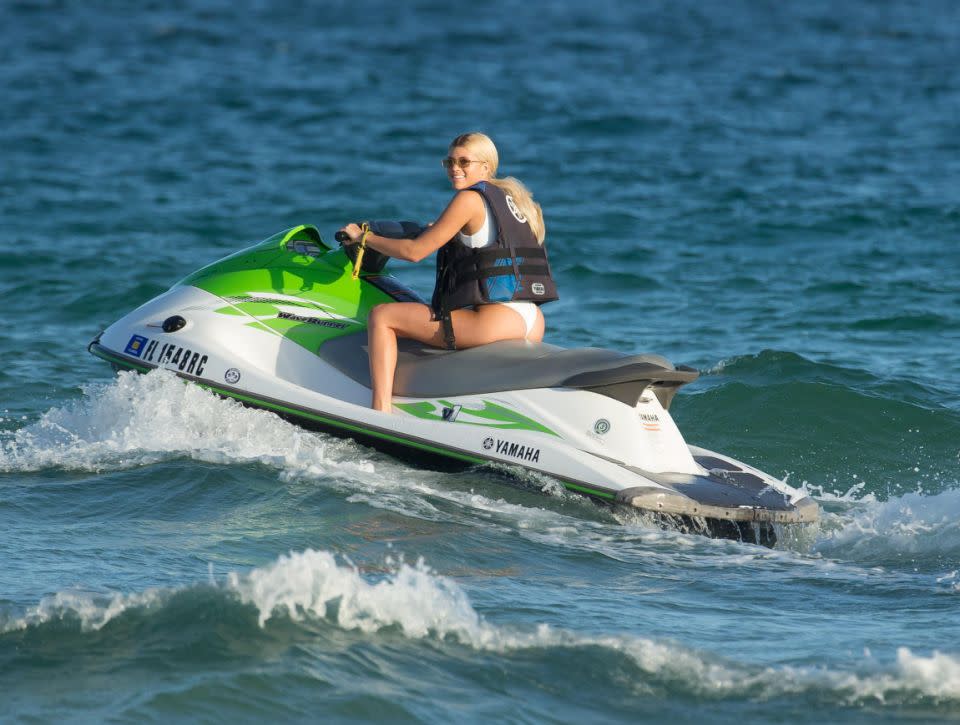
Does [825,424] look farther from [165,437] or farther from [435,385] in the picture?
[165,437]

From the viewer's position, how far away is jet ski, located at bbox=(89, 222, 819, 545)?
665 cm

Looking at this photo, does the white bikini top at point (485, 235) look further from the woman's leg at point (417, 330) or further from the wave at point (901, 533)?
the wave at point (901, 533)

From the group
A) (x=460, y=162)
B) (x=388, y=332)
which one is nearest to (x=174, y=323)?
(x=388, y=332)

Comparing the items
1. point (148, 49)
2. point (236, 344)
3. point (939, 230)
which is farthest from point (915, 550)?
point (148, 49)

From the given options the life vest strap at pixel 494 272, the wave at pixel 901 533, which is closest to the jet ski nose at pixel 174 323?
the life vest strap at pixel 494 272

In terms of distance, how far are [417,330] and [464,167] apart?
0.89 meters

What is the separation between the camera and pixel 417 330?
721 centimetres

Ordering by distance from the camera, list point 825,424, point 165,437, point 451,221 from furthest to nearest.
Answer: point 825,424 < point 165,437 < point 451,221

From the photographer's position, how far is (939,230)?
576 inches

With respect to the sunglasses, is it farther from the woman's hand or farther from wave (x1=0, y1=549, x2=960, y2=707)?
wave (x1=0, y1=549, x2=960, y2=707)

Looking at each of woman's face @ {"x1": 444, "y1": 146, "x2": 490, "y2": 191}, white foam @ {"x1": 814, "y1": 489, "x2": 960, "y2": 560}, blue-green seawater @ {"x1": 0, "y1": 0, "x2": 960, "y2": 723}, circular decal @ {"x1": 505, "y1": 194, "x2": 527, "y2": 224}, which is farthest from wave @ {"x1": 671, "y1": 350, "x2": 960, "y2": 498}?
woman's face @ {"x1": 444, "y1": 146, "x2": 490, "y2": 191}

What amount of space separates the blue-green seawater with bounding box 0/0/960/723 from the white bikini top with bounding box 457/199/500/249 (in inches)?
46.6

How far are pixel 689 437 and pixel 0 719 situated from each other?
535 cm

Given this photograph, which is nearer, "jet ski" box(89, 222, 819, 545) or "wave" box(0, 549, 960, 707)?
"wave" box(0, 549, 960, 707)
